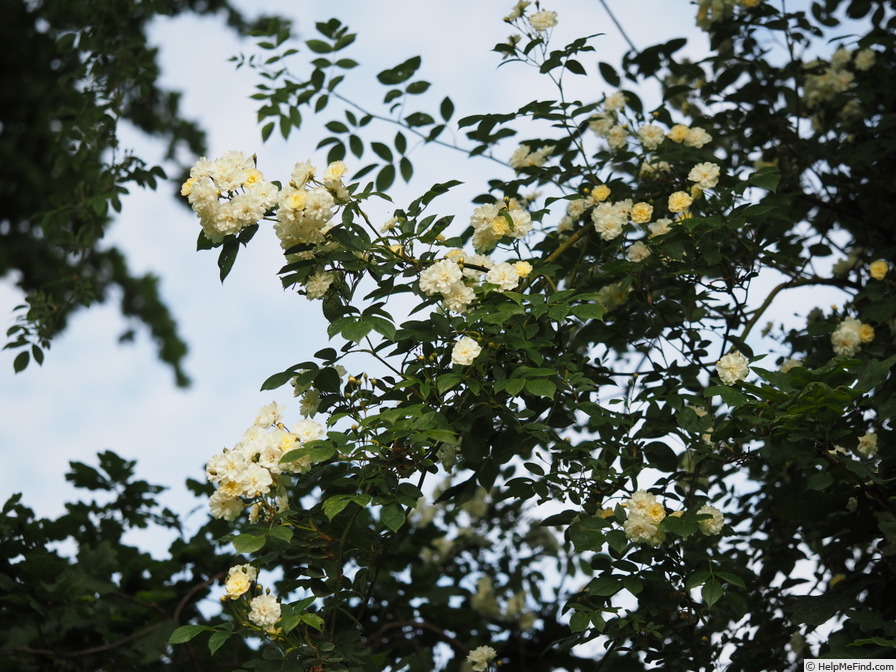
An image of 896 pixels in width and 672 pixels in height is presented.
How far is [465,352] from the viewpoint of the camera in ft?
5.48

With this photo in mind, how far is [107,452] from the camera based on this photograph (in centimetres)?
287

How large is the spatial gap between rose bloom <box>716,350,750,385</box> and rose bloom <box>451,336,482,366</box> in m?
0.56

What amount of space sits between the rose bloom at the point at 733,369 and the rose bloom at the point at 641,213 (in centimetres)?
37

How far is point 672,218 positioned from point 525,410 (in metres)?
0.75

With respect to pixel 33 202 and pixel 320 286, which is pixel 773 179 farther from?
pixel 33 202

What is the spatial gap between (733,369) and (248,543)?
1000 millimetres

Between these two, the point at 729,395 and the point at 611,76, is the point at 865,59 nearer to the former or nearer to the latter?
the point at 611,76

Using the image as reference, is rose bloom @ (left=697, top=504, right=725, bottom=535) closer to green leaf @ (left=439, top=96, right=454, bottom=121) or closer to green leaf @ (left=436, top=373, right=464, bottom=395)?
green leaf @ (left=436, top=373, right=464, bottom=395)

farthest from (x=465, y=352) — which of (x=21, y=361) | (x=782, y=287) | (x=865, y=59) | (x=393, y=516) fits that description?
(x=865, y=59)

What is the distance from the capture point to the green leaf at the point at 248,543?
1508 mm

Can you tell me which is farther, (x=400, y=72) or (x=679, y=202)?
(x=400, y=72)

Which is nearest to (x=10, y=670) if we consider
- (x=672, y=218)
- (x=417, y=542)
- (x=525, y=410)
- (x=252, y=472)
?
(x=417, y=542)

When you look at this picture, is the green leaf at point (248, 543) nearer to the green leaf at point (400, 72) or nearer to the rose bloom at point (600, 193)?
the rose bloom at point (600, 193)

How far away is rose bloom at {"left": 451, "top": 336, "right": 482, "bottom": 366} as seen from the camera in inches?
65.6
